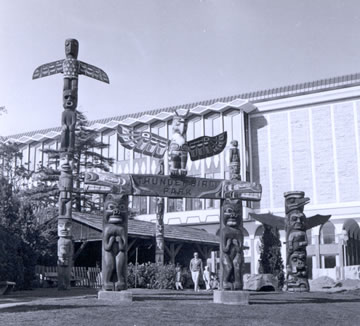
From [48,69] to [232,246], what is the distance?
11222 mm


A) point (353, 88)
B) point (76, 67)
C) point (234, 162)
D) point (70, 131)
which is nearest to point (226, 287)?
point (234, 162)

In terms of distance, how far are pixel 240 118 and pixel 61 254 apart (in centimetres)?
3272

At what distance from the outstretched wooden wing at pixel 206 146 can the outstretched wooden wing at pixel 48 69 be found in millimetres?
6839

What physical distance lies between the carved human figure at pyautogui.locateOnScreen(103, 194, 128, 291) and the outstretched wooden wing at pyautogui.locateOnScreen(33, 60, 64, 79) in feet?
28.0

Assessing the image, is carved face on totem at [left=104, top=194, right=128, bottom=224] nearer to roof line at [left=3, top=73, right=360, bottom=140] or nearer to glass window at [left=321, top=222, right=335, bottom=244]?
glass window at [left=321, top=222, right=335, bottom=244]

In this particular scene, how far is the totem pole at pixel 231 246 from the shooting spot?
1547cm

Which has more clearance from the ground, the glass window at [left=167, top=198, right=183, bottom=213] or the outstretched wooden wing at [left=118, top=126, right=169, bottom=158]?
the glass window at [left=167, top=198, right=183, bottom=213]

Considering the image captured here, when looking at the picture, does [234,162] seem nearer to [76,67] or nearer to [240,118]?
[76,67]

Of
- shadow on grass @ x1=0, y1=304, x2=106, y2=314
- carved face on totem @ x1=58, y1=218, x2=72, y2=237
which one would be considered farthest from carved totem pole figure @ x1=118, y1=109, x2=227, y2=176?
shadow on grass @ x1=0, y1=304, x2=106, y2=314

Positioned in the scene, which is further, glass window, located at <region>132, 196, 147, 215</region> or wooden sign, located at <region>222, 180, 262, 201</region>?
glass window, located at <region>132, 196, 147, 215</region>

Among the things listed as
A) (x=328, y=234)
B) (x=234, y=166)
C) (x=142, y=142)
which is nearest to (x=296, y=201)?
(x=234, y=166)

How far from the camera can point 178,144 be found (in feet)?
52.9

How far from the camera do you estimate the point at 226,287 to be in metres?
15.4

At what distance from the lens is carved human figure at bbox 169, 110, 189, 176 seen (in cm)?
1587
